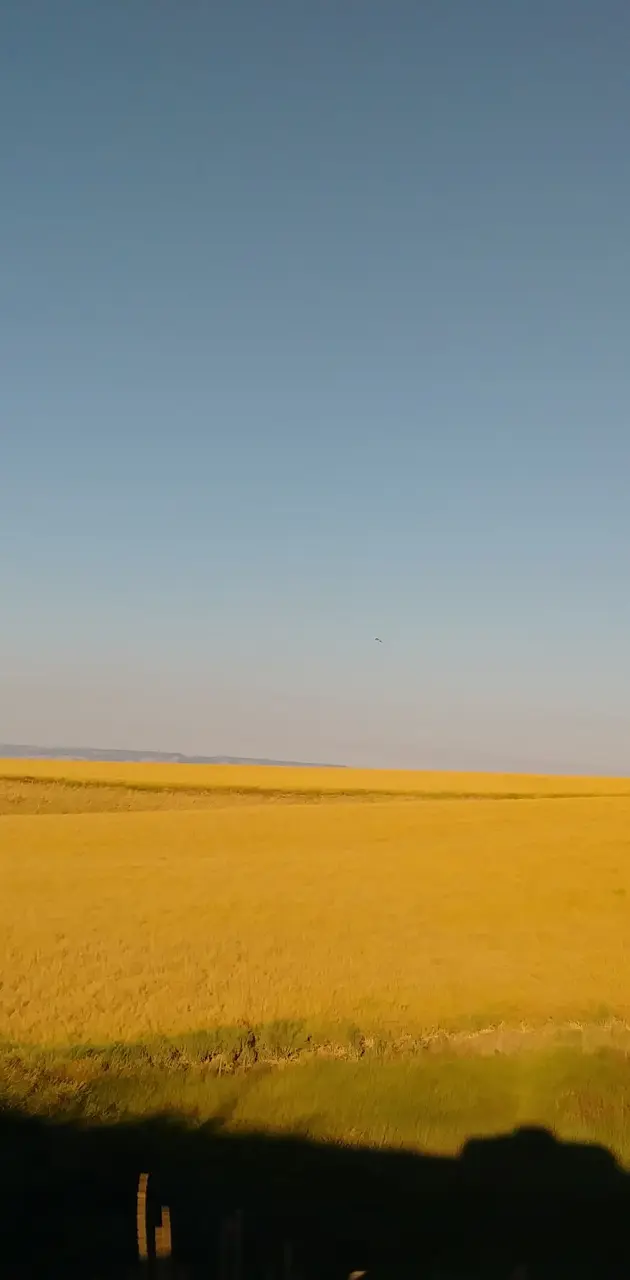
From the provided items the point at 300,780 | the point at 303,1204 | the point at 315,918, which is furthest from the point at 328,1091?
the point at 300,780

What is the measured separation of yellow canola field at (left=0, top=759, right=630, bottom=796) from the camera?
42.7 meters

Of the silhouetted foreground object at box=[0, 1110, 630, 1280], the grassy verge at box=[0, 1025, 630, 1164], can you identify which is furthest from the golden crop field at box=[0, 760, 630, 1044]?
the silhouetted foreground object at box=[0, 1110, 630, 1280]

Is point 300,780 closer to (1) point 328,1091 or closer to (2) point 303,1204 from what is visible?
(1) point 328,1091

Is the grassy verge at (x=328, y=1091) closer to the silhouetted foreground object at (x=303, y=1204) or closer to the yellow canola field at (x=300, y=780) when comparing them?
the silhouetted foreground object at (x=303, y=1204)

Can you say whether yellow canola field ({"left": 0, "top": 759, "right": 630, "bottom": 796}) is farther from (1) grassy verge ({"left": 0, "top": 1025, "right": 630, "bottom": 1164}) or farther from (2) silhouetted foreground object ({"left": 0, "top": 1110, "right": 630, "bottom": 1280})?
(2) silhouetted foreground object ({"left": 0, "top": 1110, "right": 630, "bottom": 1280})

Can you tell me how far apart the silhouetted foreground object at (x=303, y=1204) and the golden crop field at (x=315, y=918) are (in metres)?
2.63

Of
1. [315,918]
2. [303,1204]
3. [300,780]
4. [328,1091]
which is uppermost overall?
[300,780]

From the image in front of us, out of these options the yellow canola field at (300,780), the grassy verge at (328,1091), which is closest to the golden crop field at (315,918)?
the grassy verge at (328,1091)

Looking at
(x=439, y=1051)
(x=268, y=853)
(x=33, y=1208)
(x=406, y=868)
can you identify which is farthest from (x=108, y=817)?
(x=33, y=1208)

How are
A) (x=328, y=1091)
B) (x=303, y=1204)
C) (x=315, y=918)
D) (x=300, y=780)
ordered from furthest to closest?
(x=300, y=780) < (x=315, y=918) < (x=328, y=1091) < (x=303, y=1204)

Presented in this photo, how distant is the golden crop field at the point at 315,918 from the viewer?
1431 cm

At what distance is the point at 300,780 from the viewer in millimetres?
48188

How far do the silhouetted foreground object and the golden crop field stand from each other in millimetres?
2625

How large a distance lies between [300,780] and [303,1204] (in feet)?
127
